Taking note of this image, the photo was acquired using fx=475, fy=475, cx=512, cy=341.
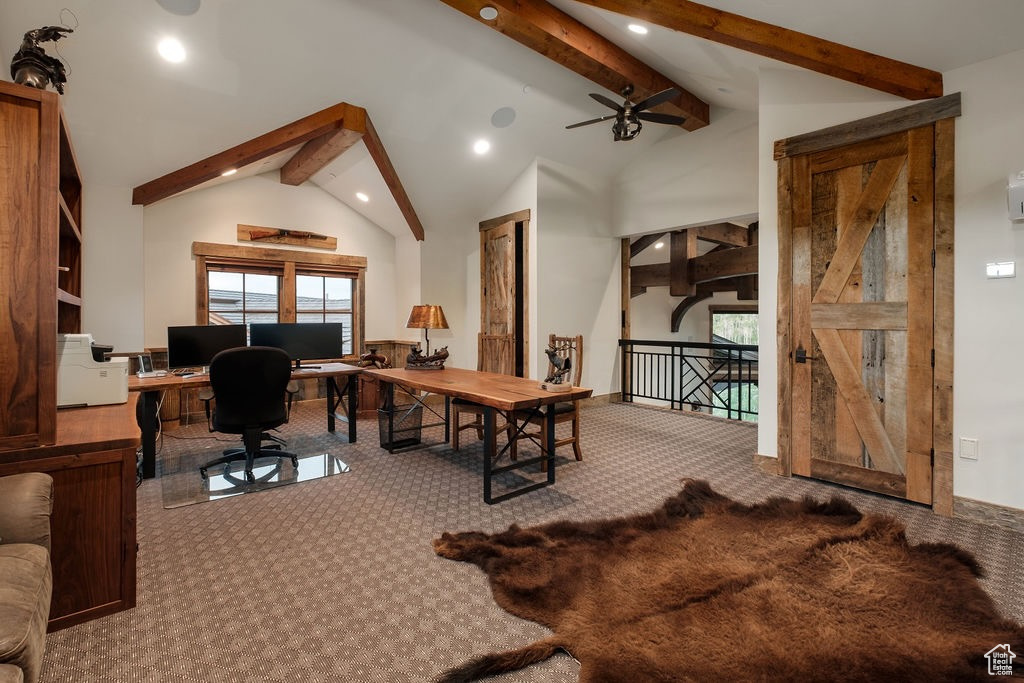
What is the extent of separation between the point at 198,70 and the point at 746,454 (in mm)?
5139

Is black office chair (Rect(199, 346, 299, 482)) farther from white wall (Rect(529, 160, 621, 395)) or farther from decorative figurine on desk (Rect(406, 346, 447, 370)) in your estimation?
white wall (Rect(529, 160, 621, 395))

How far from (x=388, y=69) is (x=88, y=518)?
12.0 ft

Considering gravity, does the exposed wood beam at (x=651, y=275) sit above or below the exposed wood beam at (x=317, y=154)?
below

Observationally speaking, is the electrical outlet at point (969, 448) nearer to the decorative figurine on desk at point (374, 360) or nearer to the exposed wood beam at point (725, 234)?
the exposed wood beam at point (725, 234)

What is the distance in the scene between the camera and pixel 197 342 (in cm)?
392

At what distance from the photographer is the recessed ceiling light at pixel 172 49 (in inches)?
122

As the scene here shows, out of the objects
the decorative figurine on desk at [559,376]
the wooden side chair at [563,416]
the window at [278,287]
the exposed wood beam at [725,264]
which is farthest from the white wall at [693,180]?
the window at [278,287]

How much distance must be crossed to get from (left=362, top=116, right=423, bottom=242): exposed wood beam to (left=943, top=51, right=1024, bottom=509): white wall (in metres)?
4.30

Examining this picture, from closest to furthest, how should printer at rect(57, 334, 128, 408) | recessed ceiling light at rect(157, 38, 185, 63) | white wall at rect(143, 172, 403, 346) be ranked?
printer at rect(57, 334, 128, 408), recessed ceiling light at rect(157, 38, 185, 63), white wall at rect(143, 172, 403, 346)

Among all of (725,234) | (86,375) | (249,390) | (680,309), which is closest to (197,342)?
(249,390)

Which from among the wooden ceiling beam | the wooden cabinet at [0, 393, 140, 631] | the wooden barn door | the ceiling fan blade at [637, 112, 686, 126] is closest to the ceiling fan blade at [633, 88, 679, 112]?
the ceiling fan blade at [637, 112, 686, 126]

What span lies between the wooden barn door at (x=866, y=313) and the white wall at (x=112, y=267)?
18.7 feet

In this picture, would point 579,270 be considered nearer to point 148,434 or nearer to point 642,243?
point 642,243

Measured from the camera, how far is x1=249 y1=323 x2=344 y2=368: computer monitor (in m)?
4.30
